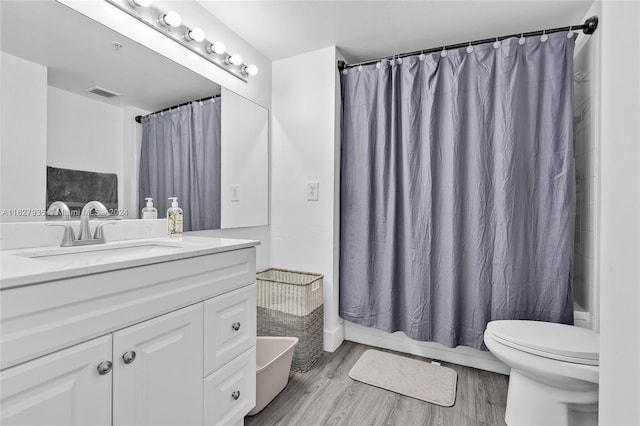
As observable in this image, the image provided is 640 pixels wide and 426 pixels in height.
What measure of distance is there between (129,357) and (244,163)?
147cm

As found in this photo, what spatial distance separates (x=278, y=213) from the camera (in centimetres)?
243

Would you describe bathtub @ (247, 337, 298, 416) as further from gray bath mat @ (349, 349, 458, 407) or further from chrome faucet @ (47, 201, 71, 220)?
chrome faucet @ (47, 201, 71, 220)

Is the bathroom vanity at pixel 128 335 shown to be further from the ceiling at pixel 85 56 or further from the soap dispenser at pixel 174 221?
the ceiling at pixel 85 56

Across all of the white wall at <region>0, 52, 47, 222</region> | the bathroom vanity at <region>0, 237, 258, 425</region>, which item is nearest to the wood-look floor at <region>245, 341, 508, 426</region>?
the bathroom vanity at <region>0, 237, 258, 425</region>

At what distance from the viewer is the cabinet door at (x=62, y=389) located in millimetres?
713

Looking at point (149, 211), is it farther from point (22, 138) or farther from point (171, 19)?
point (171, 19)

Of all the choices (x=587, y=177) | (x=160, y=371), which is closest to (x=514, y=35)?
(x=587, y=177)

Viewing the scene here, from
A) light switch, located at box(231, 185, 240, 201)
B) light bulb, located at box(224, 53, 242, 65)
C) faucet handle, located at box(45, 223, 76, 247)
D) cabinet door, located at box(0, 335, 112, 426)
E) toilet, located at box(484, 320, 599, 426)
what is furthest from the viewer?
light switch, located at box(231, 185, 240, 201)

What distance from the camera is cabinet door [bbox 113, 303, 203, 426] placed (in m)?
0.92

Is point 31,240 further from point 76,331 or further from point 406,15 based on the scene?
point 406,15

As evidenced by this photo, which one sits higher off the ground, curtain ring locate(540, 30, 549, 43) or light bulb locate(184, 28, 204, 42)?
curtain ring locate(540, 30, 549, 43)

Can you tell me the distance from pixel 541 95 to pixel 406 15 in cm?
91

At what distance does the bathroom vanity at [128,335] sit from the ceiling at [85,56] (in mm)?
700

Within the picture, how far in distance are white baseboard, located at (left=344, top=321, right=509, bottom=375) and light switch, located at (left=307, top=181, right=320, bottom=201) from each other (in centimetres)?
100
